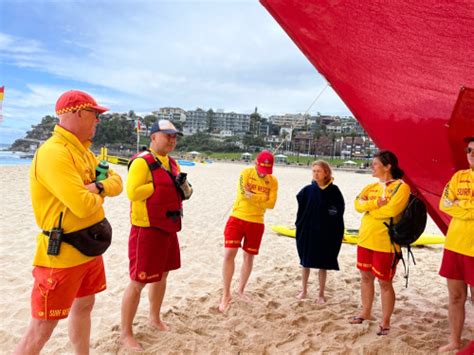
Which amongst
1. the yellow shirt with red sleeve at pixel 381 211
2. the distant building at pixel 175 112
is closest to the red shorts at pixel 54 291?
the yellow shirt with red sleeve at pixel 381 211

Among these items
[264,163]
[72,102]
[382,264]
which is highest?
[72,102]

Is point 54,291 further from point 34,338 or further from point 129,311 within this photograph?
point 129,311

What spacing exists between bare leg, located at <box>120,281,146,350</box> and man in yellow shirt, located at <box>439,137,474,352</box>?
229 cm

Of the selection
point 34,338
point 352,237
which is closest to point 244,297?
point 34,338

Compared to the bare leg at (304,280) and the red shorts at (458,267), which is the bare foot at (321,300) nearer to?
the bare leg at (304,280)

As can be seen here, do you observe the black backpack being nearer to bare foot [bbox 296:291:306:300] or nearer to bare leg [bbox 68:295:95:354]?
bare foot [bbox 296:291:306:300]

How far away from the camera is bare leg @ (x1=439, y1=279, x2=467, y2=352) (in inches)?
106

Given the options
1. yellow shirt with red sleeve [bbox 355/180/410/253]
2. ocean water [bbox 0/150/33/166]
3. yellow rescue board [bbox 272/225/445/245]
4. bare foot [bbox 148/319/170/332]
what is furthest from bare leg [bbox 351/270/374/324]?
ocean water [bbox 0/150/33/166]

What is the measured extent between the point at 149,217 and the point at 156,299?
2.61ft

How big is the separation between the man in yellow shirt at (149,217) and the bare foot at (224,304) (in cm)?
98

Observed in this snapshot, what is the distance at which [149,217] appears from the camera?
2.71 meters

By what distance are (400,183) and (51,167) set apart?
2.62 meters

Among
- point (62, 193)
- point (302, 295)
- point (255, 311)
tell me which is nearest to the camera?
point (62, 193)

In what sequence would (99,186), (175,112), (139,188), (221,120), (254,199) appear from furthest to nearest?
(221,120), (175,112), (254,199), (139,188), (99,186)
